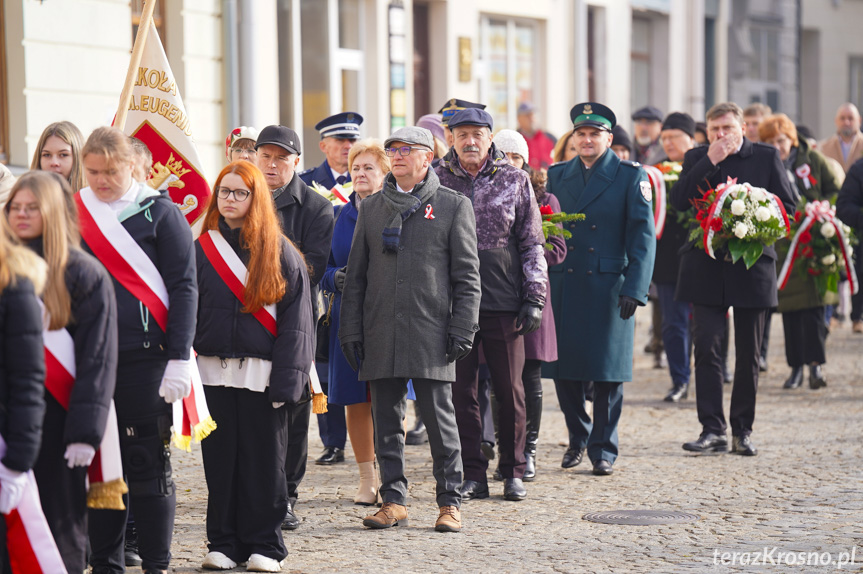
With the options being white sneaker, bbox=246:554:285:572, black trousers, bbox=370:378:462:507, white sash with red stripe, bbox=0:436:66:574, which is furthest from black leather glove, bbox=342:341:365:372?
white sash with red stripe, bbox=0:436:66:574

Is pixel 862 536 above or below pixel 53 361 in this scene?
below

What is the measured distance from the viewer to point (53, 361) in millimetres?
5125

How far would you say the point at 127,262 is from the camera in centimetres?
567

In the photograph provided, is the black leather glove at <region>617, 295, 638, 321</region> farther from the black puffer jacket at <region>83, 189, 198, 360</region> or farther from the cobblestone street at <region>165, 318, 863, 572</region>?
the black puffer jacket at <region>83, 189, 198, 360</region>

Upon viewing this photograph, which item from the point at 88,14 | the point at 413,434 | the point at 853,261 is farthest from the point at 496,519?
the point at 88,14

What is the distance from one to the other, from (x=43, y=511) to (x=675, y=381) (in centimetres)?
752

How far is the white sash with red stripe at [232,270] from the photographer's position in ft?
20.3

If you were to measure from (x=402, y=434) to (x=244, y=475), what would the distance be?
1135 mm

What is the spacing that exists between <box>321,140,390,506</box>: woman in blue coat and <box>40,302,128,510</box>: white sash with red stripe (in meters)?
2.39

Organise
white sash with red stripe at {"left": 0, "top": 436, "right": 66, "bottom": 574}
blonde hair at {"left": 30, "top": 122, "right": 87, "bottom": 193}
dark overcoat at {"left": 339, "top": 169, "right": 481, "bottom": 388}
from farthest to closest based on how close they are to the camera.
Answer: dark overcoat at {"left": 339, "top": 169, "right": 481, "bottom": 388}
blonde hair at {"left": 30, "top": 122, "right": 87, "bottom": 193}
white sash with red stripe at {"left": 0, "top": 436, "right": 66, "bottom": 574}

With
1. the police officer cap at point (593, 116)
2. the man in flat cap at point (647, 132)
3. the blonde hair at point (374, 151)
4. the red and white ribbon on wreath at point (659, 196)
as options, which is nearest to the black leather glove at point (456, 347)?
the blonde hair at point (374, 151)

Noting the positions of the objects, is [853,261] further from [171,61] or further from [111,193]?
[111,193]

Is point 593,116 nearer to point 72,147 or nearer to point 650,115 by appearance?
point 72,147

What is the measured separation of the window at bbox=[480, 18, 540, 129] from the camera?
19.7 metres
